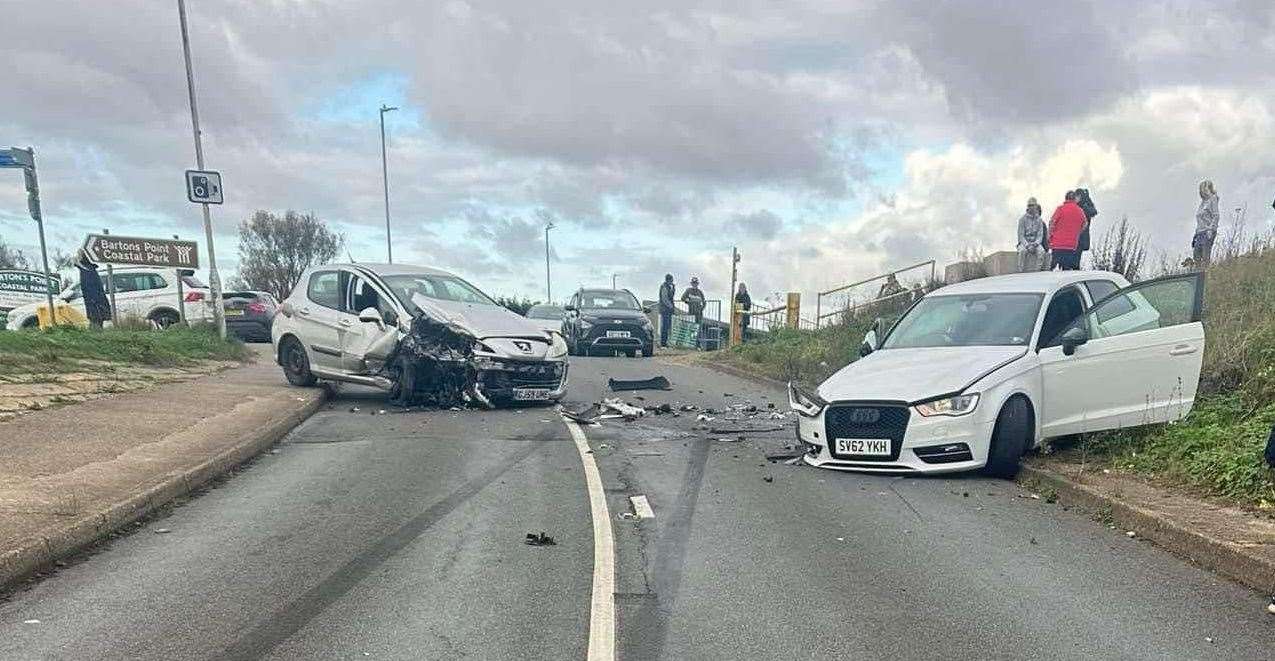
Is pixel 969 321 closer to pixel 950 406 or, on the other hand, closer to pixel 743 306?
pixel 950 406

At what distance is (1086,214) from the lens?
1600cm

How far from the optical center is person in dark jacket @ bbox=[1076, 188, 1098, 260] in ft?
50.2

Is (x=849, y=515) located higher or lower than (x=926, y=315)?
lower

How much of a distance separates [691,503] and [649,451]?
93.2 inches

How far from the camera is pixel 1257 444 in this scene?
6594 millimetres

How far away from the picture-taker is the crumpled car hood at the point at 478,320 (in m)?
11.5

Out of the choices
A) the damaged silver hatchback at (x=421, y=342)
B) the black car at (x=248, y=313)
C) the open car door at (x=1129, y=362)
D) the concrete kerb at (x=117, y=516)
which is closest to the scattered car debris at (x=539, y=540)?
the concrete kerb at (x=117, y=516)

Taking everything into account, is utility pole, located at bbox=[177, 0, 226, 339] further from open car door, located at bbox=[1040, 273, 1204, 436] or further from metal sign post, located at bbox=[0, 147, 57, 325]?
open car door, located at bbox=[1040, 273, 1204, 436]

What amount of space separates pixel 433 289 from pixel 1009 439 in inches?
317

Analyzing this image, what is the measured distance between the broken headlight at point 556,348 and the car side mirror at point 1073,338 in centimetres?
639

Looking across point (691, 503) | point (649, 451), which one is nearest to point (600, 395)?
point (649, 451)

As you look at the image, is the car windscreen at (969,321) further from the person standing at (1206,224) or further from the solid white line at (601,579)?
the person standing at (1206,224)

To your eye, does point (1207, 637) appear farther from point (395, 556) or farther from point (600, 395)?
point (600, 395)

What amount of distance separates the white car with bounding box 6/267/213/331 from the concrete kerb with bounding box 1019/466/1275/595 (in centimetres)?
2028
